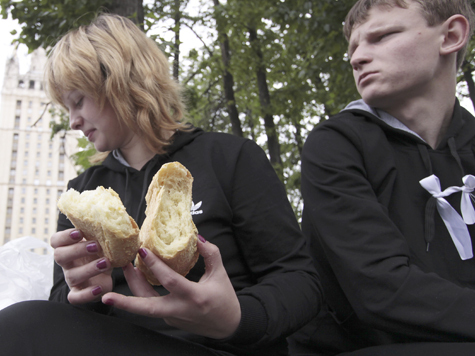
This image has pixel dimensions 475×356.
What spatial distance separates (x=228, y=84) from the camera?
9.96 metres

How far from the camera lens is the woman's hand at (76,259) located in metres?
1.26

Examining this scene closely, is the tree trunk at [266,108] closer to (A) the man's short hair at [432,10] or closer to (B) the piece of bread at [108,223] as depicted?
(A) the man's short hair at [432,10]

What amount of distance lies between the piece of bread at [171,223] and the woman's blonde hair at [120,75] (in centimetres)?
78

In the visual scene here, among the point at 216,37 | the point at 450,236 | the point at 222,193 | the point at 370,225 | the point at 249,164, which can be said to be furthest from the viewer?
the point at 216,37

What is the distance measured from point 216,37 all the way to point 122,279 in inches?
350

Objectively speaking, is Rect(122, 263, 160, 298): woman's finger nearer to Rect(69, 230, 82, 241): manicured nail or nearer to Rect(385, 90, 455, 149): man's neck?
Rect(69, 230, 82, 241): manicured nail

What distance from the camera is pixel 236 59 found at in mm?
9898

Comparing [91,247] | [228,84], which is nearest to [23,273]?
[91,247]

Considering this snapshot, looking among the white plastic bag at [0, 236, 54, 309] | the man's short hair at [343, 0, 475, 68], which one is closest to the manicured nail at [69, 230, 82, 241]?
the white plastic bag at [0, 236, 54, 309]

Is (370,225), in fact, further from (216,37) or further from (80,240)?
(216,37)

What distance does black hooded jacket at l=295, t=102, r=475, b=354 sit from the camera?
1.44m

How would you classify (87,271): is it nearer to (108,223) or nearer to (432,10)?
(108,223)

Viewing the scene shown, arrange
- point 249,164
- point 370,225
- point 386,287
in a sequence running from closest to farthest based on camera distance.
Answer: point 386,287
point 370,225
point 249,164

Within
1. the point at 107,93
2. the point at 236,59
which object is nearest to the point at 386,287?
the point at 107,93
